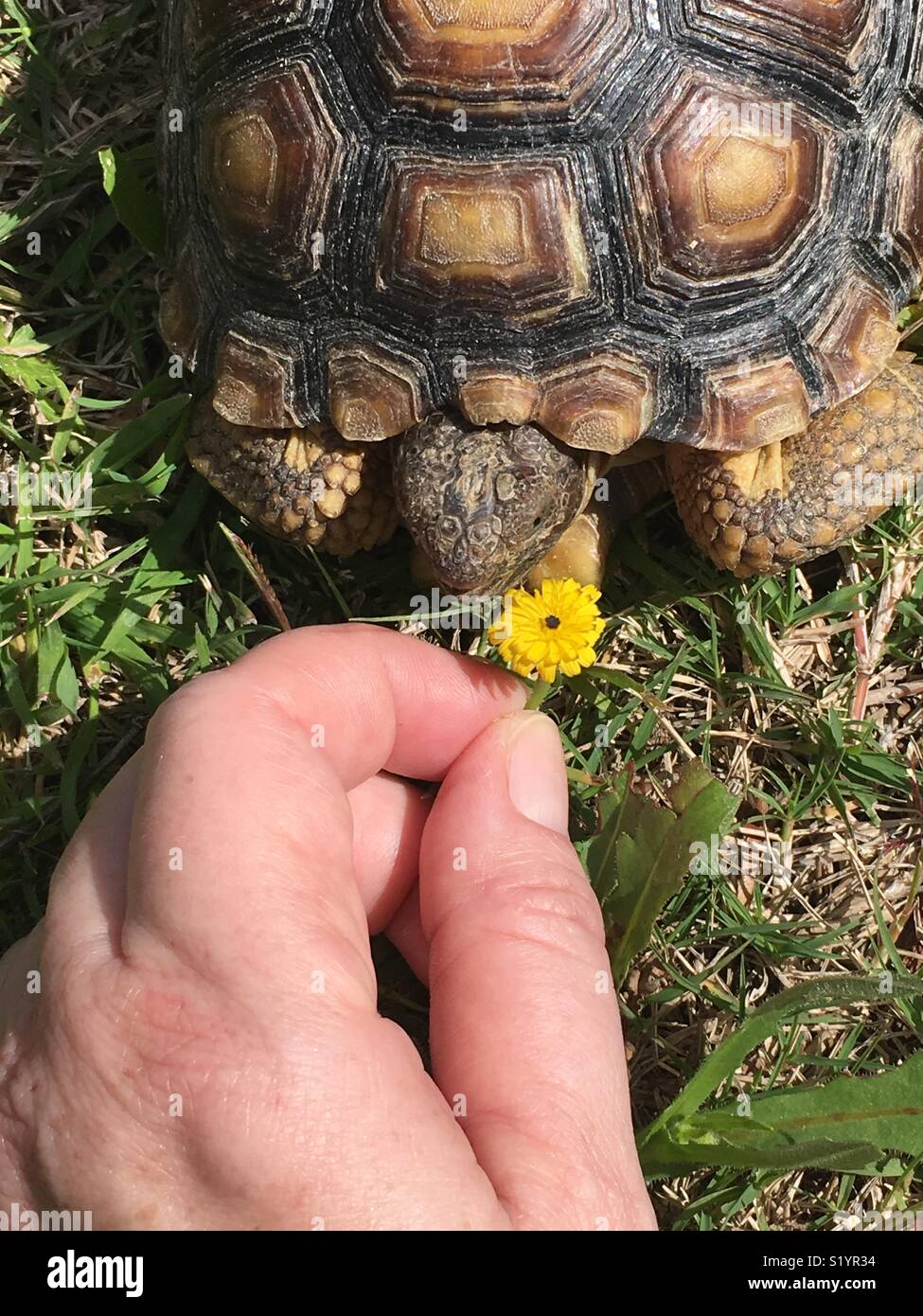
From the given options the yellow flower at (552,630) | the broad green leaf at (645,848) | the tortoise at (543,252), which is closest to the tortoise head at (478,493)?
the tortoise at (543,252)

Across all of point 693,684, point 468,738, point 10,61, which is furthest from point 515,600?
point 10,61

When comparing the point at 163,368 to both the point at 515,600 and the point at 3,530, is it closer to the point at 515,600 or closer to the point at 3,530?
the point at 3,530

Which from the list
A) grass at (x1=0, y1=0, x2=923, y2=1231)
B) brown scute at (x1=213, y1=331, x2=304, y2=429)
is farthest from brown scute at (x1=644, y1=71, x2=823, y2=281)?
brown scute at (x1=213, y1=331, x2=304, y2=429)

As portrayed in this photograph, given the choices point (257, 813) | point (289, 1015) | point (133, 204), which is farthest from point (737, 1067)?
point (133, 204)

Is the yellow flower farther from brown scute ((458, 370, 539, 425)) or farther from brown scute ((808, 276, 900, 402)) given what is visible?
brown scute ((808, 276, 900, 402))

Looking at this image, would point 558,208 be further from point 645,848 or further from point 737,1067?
point 737,1067
